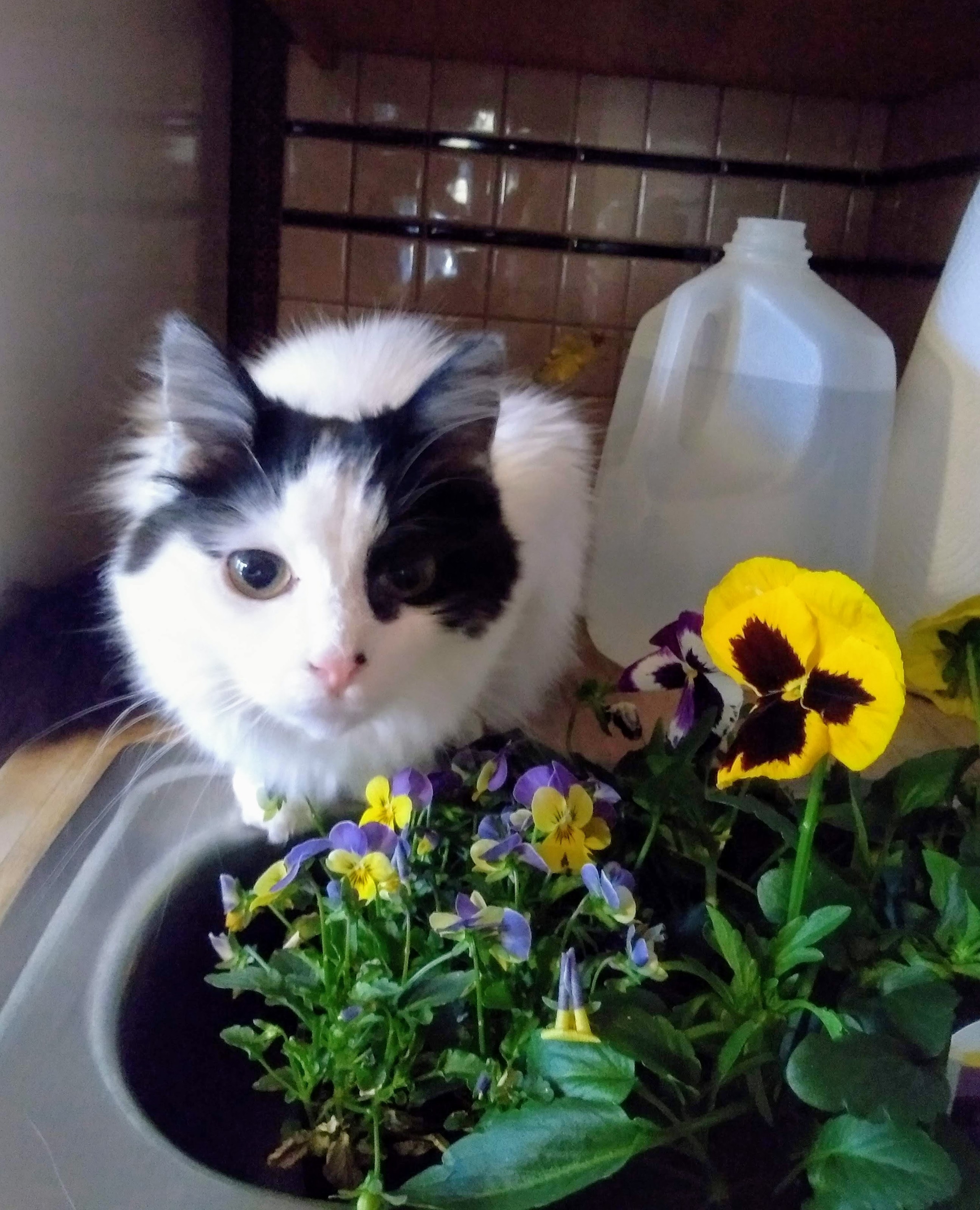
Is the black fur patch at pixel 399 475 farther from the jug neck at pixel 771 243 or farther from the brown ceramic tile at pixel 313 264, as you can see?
the brown ceramic tile at pixel 313 264

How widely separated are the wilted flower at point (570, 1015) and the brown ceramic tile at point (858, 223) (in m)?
1.20

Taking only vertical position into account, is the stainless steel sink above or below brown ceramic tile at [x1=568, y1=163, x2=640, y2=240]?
below

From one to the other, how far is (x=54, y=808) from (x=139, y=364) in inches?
21.6

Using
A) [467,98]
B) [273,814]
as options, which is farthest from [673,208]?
[273,814]

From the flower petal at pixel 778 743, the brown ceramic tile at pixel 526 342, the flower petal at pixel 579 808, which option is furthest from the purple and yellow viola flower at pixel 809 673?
the brown ceramic tile at pixel 526 342

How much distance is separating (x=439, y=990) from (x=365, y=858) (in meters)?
0.09

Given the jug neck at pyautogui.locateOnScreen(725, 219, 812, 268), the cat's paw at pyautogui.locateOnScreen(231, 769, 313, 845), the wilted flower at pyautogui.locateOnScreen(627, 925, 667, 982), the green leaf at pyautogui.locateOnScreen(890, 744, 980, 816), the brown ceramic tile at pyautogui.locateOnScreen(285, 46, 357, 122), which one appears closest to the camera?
the wilted flower at pyautogui.locateOnScreen(627, 925, 667, 982)

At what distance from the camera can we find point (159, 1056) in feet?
2.35

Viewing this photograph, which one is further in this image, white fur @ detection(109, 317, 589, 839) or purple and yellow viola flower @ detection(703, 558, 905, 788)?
white fur @ detection(109, 317, 589, 839)

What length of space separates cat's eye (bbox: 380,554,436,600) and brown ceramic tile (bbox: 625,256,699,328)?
2.46 feet

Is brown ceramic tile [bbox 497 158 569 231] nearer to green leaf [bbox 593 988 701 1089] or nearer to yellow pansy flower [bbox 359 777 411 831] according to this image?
yellow pansy flower [bbox 359 777 411 831]

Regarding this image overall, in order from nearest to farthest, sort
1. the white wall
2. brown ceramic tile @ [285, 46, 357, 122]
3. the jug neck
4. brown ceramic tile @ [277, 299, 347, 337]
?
1. the white wall
2. the jug neck
3. brown ceramic tile @ [285, 46, 357, 122]
4. brown ceramic tile @ [277, 299, 347, 337]

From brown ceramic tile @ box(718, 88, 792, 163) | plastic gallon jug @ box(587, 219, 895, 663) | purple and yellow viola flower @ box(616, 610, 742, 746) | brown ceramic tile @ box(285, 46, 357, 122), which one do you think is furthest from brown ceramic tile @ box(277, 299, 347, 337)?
purple and yellow viola flower @ box(616, 610, 742, 746)

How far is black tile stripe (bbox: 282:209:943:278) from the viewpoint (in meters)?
1.36
